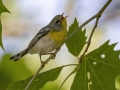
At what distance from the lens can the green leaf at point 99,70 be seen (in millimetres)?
1704

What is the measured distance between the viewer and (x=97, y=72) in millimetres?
1751

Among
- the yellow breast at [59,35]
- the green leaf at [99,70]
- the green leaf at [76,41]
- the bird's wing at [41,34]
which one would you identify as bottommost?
the green leaf at [99,70]

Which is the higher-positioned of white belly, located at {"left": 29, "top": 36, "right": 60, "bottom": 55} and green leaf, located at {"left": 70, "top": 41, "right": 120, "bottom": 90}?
white belly, located at {"left": 29, "top": 36, "right": 60, "bottom": 55}

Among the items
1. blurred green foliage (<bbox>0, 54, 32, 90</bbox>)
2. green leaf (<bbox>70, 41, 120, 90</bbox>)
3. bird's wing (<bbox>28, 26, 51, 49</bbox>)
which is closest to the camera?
green leaf (<bbox>70, 41, 120, 90</bbox>)

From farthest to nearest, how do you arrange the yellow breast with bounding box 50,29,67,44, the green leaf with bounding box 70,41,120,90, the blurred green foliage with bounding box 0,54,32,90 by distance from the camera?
the blurred green foliage with bounding box 0,54,32,90
the yellow breast with bounding box 50,29,67,44
the green leaf with bounding box 70,41,120,90

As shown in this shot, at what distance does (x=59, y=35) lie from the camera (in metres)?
1.97

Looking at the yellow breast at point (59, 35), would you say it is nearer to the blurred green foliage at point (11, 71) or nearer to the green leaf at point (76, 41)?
the green leaf at point (76, 41)

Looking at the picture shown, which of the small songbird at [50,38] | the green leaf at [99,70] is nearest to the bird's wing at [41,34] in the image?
the small songbird at [50,38]

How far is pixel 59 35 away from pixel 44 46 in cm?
14

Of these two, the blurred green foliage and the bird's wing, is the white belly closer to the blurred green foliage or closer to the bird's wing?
the bird's wing

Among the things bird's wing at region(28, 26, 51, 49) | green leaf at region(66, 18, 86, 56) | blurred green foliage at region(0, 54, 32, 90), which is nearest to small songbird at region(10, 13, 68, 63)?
bird's wing at region(28, 26, 51, 49)

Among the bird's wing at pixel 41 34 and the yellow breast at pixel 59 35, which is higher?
the bird's wing at pixel 41 34

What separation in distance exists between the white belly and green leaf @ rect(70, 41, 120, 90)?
0.89 ft

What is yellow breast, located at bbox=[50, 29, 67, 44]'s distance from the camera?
194cm
